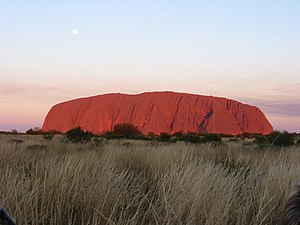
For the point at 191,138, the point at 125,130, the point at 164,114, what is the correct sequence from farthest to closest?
the point at 164,114 → the point at 125,130 → the point at 191,138

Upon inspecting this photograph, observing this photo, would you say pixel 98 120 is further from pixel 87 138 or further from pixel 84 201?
pixel 84 201

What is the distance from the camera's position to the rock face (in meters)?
109

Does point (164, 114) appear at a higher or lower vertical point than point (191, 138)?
higher

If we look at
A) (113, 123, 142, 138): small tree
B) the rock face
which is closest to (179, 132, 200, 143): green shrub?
(113, 123, 142, 138): small tree

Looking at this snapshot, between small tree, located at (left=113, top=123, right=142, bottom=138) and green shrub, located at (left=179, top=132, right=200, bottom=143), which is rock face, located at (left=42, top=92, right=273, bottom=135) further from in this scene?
green shrub, located at (left=179, top=132, right=200, bottom=143)

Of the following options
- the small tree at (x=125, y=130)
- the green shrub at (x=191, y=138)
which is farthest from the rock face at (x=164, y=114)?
the green shrub at (x=191, y=138)

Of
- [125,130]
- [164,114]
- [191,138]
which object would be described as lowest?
[125,130]

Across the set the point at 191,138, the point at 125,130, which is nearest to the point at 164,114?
the point at 125,130

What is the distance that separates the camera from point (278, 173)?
5996mm

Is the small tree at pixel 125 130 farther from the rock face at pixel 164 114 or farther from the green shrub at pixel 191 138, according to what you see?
the rock face at pixel 164 114

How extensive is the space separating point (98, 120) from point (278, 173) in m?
Result: 114

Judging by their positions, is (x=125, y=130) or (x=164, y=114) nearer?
(x=125, y=130)

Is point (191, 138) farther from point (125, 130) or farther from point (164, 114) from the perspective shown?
point (164, 114)

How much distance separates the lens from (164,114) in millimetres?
110812
